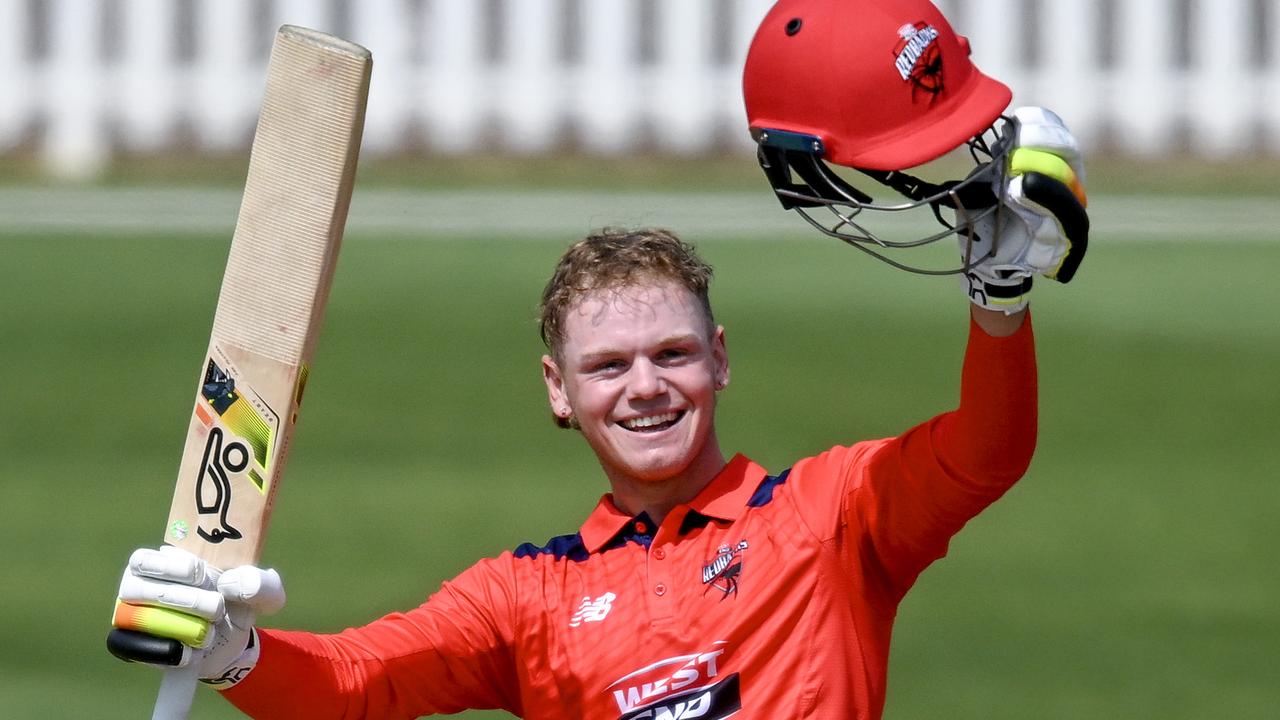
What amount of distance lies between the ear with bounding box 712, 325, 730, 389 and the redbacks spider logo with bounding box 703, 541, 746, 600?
0.30 m

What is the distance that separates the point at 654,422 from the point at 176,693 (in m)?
0.90

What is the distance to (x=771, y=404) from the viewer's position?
8.28 metres

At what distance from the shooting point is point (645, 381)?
333 centimetres

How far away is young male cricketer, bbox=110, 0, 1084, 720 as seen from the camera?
2887mm

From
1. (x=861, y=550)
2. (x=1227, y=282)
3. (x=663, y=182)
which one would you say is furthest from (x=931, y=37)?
(x=663, y=182)

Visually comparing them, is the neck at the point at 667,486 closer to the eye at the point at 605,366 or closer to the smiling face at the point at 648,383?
the smiling face at the point at 648,383

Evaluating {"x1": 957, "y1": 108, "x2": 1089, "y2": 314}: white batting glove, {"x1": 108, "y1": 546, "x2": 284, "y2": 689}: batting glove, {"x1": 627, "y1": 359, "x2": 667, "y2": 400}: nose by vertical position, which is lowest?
{"x1": 108, "y1": 546, "x2": 284, "y2": 689}: batting glove

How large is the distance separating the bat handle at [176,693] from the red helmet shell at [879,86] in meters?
1.30

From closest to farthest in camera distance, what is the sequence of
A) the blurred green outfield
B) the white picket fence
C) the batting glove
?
the batting glove
the blurred green outfield
the white picket fence

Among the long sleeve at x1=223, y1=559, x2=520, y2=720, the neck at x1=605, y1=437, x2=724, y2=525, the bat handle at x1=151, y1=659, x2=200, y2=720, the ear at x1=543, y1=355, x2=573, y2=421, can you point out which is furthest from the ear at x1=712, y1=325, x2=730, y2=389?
the bat handle at x1=151, y1=659, x2=200, y2=720

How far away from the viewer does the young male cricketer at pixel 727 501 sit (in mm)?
2887

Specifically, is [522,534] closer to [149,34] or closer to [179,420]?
[179,420]

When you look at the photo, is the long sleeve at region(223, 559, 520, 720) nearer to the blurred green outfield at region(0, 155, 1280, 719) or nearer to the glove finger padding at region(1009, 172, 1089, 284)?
the glove finger padding at region(1009, 172, 1089, 284)

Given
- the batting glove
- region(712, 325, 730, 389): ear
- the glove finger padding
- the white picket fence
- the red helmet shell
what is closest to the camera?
the glove finger padding
